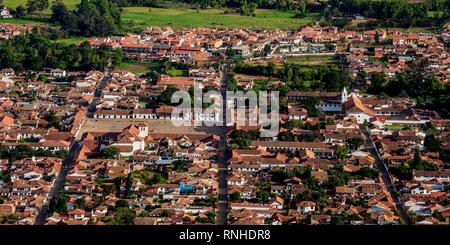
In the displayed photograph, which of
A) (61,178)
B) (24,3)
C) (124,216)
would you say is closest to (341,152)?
(124,216)

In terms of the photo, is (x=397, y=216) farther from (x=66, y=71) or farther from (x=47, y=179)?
(x=66, y=71)

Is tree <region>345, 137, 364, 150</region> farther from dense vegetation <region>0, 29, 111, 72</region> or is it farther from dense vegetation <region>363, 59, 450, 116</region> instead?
dense vegetation <region>0, 29, 111, 72</region>

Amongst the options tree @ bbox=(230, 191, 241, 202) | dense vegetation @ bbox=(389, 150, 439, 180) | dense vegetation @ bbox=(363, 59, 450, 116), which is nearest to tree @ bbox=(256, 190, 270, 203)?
tree @ bbox=(230, 191, 241, 202)

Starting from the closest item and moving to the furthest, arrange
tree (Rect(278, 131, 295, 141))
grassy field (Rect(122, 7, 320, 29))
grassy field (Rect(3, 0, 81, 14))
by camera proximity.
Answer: tree (Rect(278, 131, 295, 141))
grassy field (Rect(122, 7, 320, 29))
grassy field (Rect(3, 0, 81, 14))

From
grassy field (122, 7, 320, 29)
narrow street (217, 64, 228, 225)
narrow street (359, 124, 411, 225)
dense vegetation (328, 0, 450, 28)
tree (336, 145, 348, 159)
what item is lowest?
narrow street (359, 124, 411, 225)

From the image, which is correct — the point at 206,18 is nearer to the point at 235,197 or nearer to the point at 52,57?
the point at 52,57

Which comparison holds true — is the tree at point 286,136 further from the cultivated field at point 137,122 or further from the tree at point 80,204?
the tree at point 80,204
